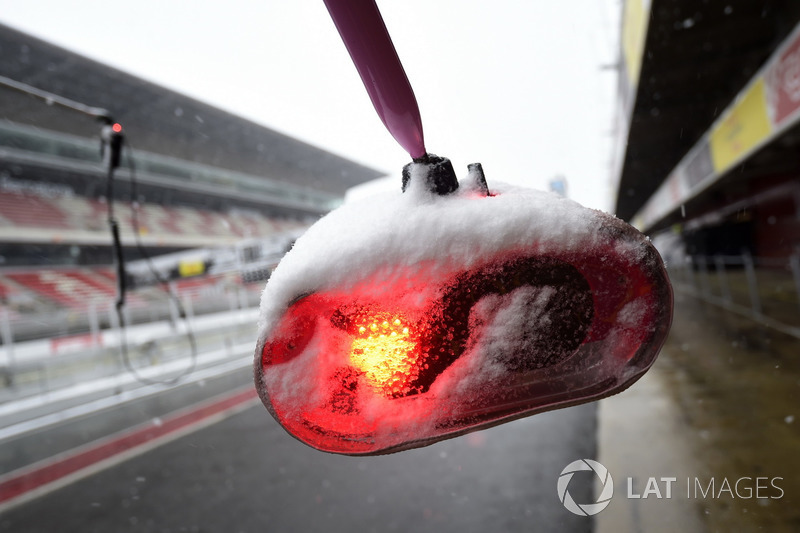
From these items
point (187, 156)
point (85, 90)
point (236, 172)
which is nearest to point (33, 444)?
point (85, 90)

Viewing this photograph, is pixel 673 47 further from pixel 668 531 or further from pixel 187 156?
pixel 187 156

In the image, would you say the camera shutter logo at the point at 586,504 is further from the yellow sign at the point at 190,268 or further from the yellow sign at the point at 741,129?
the yellow sign at the point at 190,268

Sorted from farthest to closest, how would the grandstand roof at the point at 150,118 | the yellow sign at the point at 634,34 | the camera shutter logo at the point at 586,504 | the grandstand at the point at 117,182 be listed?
the grandstand at the point at 117,182 < the grandstand roof at the point at 150,118 < the yellow sign at the point at 634,34 < the camera shutter logo at the point at 586,504

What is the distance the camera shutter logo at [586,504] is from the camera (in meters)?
1.92

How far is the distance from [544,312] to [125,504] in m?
3.64

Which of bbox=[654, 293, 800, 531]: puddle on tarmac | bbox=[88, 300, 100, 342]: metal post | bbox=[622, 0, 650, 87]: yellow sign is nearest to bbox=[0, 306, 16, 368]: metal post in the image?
bbox=[88, 300, 100, 342]: metal post

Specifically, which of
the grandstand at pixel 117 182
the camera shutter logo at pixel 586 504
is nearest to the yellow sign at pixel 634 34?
the camera shutter logo at pixel 586 504

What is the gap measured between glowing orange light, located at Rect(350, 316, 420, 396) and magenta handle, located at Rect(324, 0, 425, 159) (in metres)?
0.15

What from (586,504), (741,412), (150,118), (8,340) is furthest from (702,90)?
(150,118)

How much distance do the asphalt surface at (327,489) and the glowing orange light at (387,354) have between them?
2.23 meters

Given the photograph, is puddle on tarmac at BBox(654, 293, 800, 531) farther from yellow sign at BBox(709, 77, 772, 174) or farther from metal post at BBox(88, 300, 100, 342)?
metal post at BBox(88, 300, 100, 342)

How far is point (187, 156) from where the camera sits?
1552 centimetres

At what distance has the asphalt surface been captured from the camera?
249 centimetres

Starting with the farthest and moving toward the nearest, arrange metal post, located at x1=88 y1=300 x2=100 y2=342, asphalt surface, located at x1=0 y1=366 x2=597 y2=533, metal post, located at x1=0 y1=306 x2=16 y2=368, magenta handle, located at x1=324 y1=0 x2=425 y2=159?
metal post, located at x1=88 y1=300 x2=100 y2=342 < metal post, located at x1=0 y1=306 x2=16 y2=368 < asphalt surface, located at x1=0 y1=366 x2=597 y2=533 < magenta handle, located at x1=324 y1=0 x2=425 y2=159
